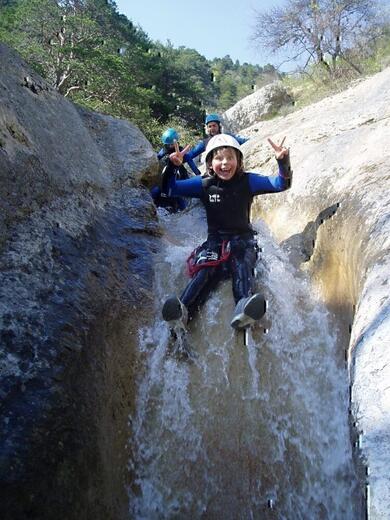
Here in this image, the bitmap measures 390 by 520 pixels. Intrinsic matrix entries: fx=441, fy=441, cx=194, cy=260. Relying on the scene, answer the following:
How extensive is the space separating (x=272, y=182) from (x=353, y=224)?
0.89 meters

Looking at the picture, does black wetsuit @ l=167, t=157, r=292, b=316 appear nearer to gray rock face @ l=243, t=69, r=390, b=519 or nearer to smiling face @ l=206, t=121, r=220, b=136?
gray rock face @ l=243, t=69, r=390, b=519

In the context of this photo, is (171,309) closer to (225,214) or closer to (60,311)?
(60,311)

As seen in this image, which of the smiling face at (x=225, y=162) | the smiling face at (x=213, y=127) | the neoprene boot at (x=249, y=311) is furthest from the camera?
the smiling face at (x=213, y=127)

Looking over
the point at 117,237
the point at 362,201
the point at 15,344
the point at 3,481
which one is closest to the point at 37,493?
the point at 3,481

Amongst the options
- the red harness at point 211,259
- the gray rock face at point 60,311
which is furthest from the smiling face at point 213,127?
the red harness at point 211,259

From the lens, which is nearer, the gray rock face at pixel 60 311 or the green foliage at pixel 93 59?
the gray rock face at pixel 60 311

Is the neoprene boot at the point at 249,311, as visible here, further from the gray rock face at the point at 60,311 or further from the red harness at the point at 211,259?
the gray rock face at the point at 60,311

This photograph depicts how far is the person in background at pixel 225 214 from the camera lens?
400 centimetres

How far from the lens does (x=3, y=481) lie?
2.02 m

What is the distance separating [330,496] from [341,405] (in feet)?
2.02

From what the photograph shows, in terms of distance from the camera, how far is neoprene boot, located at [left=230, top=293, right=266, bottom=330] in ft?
10.9

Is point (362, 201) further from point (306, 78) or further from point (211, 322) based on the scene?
point (306, 78)

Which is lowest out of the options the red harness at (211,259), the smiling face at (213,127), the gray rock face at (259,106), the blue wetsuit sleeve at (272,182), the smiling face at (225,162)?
the red harness at (211,259)

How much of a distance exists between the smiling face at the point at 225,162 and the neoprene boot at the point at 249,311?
4.98ft
